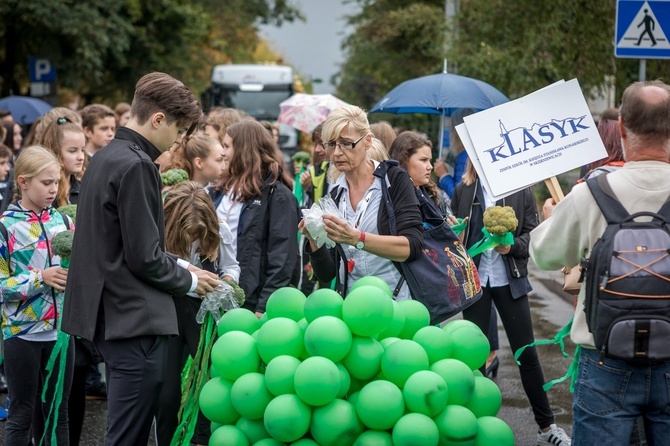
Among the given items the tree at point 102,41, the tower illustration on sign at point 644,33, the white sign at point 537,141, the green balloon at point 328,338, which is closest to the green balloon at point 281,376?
the green balloon at point 328,338

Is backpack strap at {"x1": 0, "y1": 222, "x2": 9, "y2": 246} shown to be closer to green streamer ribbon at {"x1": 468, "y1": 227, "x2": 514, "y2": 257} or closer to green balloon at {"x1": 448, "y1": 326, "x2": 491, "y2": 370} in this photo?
green balloon at {"x1": 448, "y1": 326, "x2": 491, "y2": 370}

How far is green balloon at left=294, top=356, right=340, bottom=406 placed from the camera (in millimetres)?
3742

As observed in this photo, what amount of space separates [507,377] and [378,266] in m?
3.52

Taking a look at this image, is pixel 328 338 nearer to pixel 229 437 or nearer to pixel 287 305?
pixel 287 305

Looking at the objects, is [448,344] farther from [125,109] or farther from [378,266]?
[125,109]

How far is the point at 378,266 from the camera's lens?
4965 mm

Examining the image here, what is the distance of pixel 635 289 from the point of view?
324 centimetres

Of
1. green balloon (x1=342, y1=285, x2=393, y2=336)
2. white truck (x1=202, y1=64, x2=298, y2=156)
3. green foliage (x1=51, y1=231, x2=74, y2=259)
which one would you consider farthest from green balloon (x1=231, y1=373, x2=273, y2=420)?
white truck (x1=202, y1=64, x2=298, y2=156)

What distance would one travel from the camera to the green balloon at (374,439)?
150 inches

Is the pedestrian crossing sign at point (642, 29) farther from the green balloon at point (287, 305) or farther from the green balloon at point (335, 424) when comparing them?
the green balloon at point (335, 424)

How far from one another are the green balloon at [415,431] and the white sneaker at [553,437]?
2443mm

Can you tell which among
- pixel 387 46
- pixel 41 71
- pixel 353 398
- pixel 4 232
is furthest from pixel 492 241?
pixel 387 46

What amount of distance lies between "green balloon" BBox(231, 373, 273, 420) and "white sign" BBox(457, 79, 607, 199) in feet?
4.71

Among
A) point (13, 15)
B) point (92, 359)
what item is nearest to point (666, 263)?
point (92, 359)
